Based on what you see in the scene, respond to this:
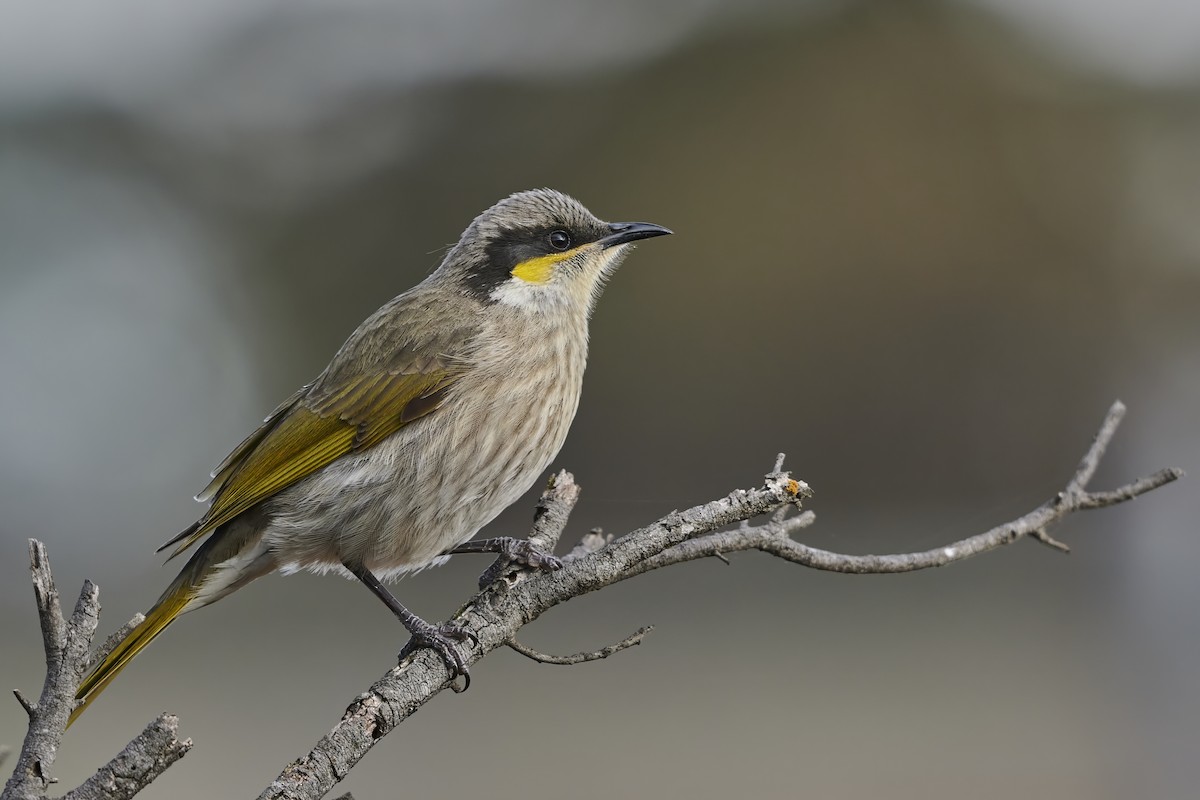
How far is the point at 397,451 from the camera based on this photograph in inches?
153

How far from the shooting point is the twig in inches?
105

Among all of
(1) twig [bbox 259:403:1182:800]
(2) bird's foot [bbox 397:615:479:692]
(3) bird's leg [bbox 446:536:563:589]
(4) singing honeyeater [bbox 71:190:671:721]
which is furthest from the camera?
(4) singing honeyeater [bbox 71:190:671:721]

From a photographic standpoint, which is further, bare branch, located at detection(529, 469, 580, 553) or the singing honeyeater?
the singing honeyeater

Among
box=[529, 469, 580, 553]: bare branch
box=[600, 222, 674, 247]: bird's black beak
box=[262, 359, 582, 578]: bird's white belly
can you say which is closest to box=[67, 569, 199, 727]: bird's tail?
box=[262, 359, 582, 578]: bird's white belly

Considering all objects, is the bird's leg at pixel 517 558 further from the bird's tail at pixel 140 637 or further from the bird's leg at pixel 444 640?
the bird's tail at pixel 140 637

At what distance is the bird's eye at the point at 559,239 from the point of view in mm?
A: 4371

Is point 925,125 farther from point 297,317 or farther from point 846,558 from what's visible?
point 846,558

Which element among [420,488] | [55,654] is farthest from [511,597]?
[55,654]

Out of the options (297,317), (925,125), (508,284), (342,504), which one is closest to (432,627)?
(342,504)

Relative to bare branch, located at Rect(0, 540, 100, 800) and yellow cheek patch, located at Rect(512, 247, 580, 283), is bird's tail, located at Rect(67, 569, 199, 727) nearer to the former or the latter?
bare branch, located at Rect(0, 540, 100, 800)

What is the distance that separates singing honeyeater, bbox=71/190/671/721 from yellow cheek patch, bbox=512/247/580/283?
152 mm

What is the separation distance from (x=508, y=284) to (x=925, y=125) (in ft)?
27.6

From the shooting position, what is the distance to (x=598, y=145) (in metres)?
11.4

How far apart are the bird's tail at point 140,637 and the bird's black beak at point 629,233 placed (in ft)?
6.50
